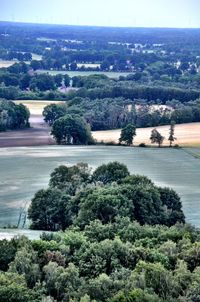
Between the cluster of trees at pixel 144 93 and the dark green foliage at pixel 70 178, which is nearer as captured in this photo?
the dark green foliage at pixel 70 178

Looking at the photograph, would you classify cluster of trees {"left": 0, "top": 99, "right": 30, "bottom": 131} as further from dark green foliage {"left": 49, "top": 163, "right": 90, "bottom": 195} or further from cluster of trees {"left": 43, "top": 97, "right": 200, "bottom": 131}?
dark green foliage {"left": 49, "top": 163, "right": 90, "bottom": 195}

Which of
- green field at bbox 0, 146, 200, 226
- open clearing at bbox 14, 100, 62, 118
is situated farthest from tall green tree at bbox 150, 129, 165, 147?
open clearing at bbox 14, 100, 62, 118

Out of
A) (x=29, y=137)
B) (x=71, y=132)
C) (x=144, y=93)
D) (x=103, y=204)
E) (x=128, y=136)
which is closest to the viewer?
(x=103, y=204)

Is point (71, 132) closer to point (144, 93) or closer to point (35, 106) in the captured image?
point (35, 106)

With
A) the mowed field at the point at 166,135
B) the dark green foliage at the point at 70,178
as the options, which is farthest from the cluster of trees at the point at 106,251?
the mowed field at the point at 166,135

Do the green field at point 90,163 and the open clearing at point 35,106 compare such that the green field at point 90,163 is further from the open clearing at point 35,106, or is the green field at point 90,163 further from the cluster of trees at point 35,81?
the cluster of trees at point 35,81

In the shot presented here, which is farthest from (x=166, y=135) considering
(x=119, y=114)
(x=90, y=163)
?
(x=90, y=163)

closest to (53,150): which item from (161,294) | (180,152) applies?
(180,152)
